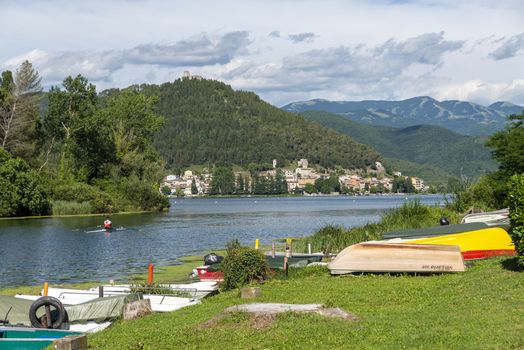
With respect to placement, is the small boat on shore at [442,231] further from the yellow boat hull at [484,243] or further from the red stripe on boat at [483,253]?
the red stripe on boat at [483,253]

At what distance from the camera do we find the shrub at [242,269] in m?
22.5

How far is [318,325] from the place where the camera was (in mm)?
13398

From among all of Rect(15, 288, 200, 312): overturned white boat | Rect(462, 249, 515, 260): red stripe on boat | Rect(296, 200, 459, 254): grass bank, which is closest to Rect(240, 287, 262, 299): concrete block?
Rect(15, 288, 200, 312): overturned white boat

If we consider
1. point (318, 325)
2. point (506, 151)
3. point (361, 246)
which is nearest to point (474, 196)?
point (506, 151)

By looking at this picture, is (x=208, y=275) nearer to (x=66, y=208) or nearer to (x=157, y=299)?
(x=157, y=299)

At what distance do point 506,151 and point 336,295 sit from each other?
28.6m

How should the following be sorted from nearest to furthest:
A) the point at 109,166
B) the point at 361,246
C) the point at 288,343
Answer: the point at 288,343 → the point at 361,246 → the point at 109,166

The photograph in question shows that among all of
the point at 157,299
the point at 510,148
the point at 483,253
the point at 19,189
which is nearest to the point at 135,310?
the point at 157,299

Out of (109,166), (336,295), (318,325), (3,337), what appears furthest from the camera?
(109,166)

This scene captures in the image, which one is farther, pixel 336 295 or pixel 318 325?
pixel 336 295

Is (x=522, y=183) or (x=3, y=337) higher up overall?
(x=522, y=183)

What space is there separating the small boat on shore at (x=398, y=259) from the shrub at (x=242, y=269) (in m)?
2.32

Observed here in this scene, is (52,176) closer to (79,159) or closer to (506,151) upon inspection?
(79,159)

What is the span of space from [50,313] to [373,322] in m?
9.13
